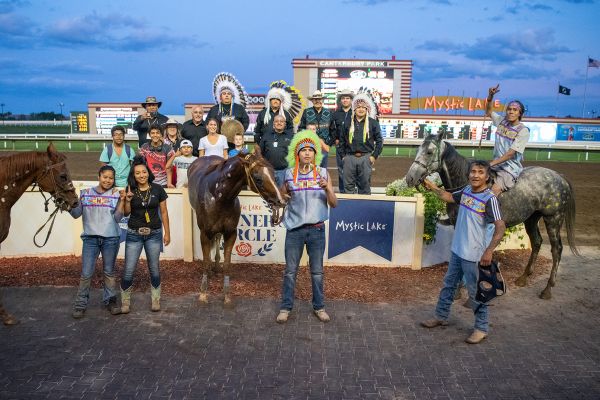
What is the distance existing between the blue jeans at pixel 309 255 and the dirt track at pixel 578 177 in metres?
7.45

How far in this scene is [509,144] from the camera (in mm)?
7449

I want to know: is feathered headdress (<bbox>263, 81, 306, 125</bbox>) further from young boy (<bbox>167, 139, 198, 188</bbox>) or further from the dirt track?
the dirt track

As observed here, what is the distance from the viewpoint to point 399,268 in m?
8.64

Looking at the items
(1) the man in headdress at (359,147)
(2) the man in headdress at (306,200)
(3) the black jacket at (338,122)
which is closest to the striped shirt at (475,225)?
(2) the man in headdress at (306,200)

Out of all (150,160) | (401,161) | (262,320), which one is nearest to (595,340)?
(262,320)

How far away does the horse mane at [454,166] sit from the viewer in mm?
7367

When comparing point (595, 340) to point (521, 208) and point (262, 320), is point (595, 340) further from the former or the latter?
point (262, 320)

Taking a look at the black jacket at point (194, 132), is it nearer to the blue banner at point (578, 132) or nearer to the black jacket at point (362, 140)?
the black jacket at point (362, 140)

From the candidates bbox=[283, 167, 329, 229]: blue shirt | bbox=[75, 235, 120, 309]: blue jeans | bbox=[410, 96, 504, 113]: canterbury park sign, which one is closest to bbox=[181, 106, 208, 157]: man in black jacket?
bbox=[75, 235, 120, 309]: blue jeans

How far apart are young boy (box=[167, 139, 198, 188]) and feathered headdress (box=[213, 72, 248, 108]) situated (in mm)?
1746

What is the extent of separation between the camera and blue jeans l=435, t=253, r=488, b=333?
18.5 feet

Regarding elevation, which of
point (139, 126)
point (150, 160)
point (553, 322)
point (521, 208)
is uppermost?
point (139, 126)

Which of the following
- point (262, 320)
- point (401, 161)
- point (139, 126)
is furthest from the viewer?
point (401, 161)

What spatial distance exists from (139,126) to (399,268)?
615 cm
